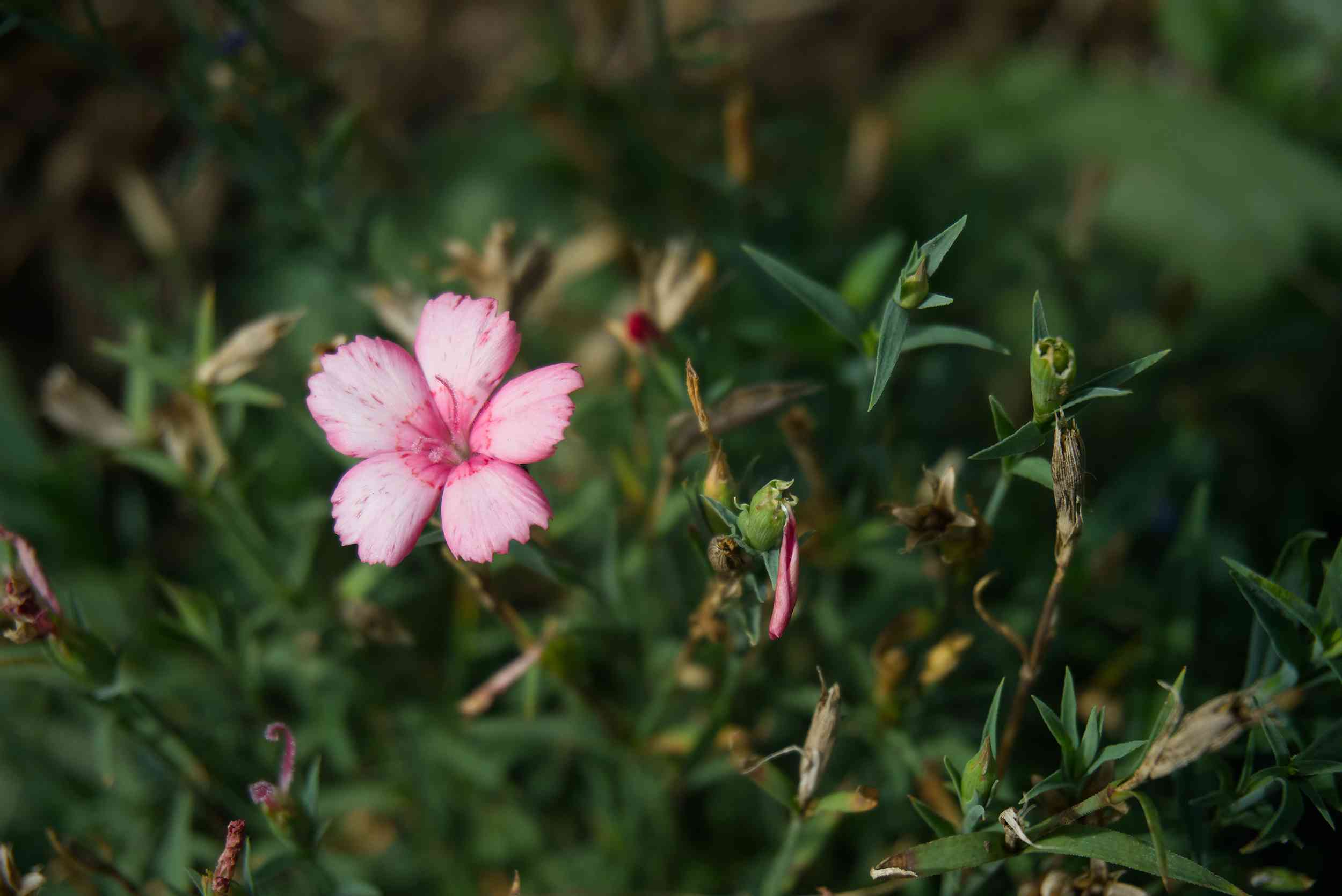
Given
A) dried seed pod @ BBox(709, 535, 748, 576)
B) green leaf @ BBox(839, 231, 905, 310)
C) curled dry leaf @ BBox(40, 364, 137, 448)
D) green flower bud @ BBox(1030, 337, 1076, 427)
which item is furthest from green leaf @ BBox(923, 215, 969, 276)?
curled dry leaf @ BBox(40, 364, 137, 448)

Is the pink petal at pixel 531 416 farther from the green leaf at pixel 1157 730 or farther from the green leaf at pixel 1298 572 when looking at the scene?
the green leaf at pixel 1298 572

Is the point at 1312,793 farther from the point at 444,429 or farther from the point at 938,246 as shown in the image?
the point at 444,429

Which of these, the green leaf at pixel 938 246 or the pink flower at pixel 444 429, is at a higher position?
the green leaf at pixel 938 246

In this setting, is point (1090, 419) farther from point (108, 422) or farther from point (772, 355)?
point (108, 422)

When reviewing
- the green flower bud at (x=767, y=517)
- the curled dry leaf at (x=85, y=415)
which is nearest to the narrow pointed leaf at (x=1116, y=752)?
the green flower bud at (x=767, y=517)

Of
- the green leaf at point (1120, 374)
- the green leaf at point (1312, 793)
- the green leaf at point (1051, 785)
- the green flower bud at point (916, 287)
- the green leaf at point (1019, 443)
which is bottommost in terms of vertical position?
the green leaf at point (1312, 793)

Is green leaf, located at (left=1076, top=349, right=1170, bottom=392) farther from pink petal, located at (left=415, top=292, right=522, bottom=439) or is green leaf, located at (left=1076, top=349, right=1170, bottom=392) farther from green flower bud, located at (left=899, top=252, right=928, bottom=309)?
pink petal, located at (left=415, top=292, right=522, bottom=439)
